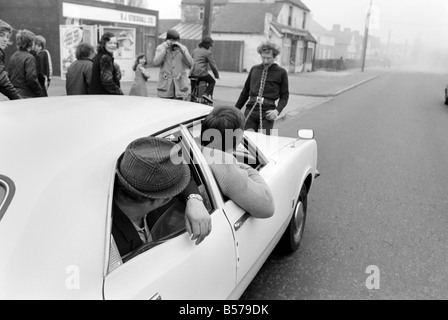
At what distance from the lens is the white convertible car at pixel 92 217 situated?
4.38ft

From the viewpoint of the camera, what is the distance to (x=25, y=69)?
6.19 m

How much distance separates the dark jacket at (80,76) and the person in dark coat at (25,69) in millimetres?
689

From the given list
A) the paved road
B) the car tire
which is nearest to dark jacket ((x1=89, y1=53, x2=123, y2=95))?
the paved road

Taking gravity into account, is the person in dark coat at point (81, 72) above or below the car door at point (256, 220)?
above

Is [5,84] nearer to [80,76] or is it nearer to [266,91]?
[80,76]

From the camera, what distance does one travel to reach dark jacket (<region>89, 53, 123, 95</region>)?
562 centimetres

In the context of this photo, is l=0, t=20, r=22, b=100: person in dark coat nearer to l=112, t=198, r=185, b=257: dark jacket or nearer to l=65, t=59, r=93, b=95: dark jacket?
l=65, t=59, r=93, b=95: dark jacket

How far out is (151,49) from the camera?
25875mm

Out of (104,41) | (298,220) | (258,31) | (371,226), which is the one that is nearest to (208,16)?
(104,41)

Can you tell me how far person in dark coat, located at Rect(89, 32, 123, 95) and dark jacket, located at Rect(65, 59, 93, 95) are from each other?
214 millimetres

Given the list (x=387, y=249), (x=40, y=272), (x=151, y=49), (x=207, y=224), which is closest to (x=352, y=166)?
(x=387, y=249)

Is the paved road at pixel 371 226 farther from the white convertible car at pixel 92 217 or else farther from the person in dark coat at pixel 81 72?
the person in dark coat at pixel 81 72

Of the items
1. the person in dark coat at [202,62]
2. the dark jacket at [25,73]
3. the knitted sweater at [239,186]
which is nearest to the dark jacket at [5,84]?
the dark jacket at [25,73]

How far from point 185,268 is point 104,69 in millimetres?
4454
